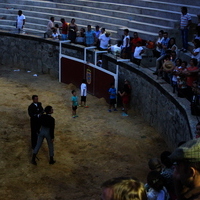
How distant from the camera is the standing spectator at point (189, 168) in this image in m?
2.84

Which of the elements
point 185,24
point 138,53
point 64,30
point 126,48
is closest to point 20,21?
point 64,30

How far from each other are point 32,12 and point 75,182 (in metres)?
17.3

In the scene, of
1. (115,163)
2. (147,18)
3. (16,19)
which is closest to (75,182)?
(115,163)

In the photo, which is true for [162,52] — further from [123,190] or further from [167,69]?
[123,190]

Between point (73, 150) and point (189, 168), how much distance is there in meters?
10.6

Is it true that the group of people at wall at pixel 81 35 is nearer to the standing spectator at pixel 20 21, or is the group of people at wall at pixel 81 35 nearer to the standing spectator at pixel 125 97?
the standing spectator at pixel 20 21

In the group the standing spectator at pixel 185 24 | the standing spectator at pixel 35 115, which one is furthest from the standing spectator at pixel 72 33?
the standing spectator at pixel 35 115

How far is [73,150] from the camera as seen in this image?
1332 centimetres

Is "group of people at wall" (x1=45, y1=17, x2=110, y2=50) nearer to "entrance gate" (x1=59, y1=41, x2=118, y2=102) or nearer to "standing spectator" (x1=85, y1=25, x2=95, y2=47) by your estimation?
"standing spectator" (x1=85, y1=25, x2=95, y2=47)

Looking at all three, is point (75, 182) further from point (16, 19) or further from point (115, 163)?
point (16, 19)

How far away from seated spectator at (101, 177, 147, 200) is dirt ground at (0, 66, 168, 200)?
296 inches

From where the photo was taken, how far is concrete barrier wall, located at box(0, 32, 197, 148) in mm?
12422

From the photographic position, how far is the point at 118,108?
17375 millimetres

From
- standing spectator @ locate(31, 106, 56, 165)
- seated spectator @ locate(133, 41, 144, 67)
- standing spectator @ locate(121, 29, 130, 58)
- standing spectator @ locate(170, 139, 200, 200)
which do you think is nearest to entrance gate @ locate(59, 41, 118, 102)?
standing spectator @ locate(121, 29, 130, 58)
